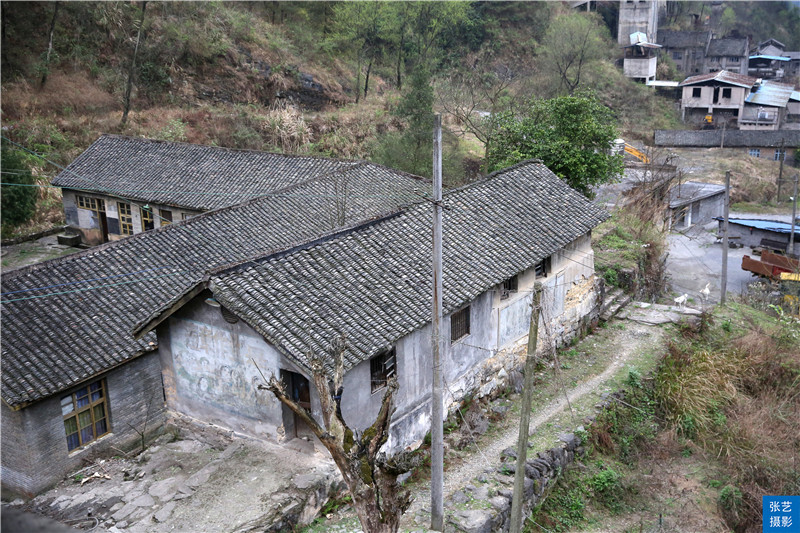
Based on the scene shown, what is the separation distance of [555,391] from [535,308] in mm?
8377

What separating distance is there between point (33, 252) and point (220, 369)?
675 inches

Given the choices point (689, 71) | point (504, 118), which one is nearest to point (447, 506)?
point (504, 118)

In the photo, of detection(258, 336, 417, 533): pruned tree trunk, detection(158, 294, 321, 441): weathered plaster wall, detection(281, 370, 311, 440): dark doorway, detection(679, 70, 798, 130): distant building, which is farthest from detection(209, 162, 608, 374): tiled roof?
detection(679, 70, 798, 130): distant building

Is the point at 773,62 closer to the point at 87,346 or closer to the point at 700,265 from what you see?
the point at 700,265

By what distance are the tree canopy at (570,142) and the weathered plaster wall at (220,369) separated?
1618 cm

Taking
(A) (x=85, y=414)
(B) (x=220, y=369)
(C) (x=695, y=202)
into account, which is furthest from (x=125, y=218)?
(C) (x=695, y=202)

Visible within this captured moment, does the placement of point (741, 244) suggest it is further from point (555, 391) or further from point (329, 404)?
point (329, 404)

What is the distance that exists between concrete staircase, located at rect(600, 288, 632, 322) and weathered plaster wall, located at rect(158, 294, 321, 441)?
12232 mm

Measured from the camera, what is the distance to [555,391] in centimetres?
1711

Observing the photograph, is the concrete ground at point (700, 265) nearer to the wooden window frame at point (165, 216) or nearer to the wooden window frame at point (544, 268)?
the wooden window frame at point (544, 268)

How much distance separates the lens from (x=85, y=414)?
13.7 metres

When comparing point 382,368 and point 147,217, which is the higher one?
point 147,217

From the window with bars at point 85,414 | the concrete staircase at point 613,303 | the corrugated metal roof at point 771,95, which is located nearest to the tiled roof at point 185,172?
the concrete staircase at point 613,303

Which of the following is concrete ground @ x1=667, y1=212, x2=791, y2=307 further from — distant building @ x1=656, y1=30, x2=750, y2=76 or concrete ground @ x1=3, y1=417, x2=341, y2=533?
distant building @ x1=656, y1=30, x2=750, y2=76
